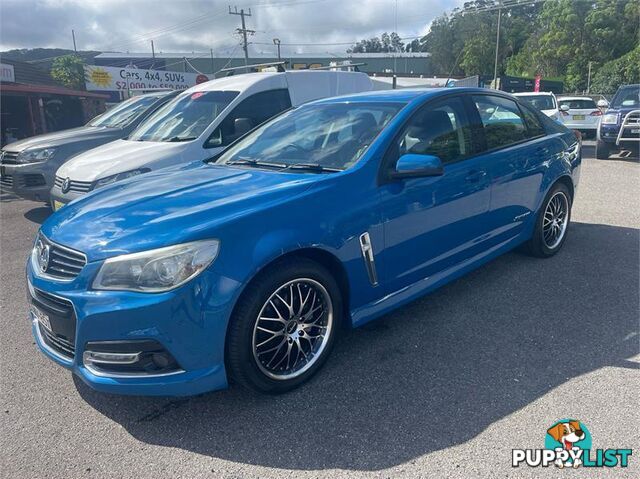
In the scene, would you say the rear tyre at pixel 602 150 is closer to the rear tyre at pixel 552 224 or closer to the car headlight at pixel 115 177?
the rear tyre at pixel 552 224

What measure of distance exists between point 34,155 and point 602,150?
11892 mm

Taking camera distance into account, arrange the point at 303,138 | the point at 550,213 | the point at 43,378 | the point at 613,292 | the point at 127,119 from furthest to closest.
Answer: the point at 127,119, the point at 550,213, the point at 613,292, the point at 303,138, the point at 43,378

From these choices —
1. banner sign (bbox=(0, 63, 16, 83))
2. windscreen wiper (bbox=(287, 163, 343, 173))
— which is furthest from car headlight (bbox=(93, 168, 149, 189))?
banner sign (bbox=(0, 63, 16, 83))

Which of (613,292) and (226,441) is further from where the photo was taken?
(613,292)

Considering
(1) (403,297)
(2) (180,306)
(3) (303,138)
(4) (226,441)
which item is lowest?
(4) (226,441)

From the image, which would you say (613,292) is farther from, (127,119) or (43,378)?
(127,119)

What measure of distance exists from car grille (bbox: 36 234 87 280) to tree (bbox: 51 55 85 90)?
42625 millimetres

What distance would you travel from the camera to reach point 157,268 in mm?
2480

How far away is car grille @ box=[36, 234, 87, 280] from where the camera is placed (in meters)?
2.65

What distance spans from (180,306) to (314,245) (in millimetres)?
815

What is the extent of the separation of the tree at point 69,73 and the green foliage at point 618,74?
145 feet

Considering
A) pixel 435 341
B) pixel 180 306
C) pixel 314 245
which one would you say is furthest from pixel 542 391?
pixel 180 306

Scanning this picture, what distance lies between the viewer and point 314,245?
286 cm

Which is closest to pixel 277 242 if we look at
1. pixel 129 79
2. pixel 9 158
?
pixel 9 158
